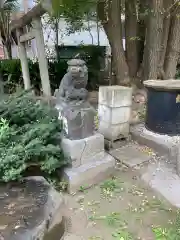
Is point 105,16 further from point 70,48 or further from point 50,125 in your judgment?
point 50,125

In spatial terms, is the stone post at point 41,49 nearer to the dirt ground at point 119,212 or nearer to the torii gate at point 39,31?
the torii gate at point 39,31

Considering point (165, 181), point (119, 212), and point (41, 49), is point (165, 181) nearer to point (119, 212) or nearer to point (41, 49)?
point (119, 212)

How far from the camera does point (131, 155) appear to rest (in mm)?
3365

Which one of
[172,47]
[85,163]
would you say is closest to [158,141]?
[85,163]

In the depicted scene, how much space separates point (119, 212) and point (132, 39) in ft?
15.5

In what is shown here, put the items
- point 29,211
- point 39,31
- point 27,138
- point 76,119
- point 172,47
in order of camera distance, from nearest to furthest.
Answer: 1. point 29,211
2. point 27,138
3. point 76,119
4. point 39,31
5. point 172,47

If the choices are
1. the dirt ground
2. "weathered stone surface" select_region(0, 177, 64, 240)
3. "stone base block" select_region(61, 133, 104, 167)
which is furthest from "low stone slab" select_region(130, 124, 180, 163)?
"weathered stone surface" select_region(0, 177, 64, 240)

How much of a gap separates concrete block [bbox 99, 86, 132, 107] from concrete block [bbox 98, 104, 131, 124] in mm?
60

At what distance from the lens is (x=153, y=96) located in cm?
362

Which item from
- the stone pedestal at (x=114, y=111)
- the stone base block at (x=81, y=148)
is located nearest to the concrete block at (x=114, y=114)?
the stone pedestal at (x=114, y=111)

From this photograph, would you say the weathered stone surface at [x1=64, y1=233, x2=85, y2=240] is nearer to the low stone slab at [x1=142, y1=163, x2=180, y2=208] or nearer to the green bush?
the green bush

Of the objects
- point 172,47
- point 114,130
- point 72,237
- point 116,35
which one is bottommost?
point 72,237

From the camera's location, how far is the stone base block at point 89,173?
105 inches

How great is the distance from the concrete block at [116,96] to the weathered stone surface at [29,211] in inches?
61.0
